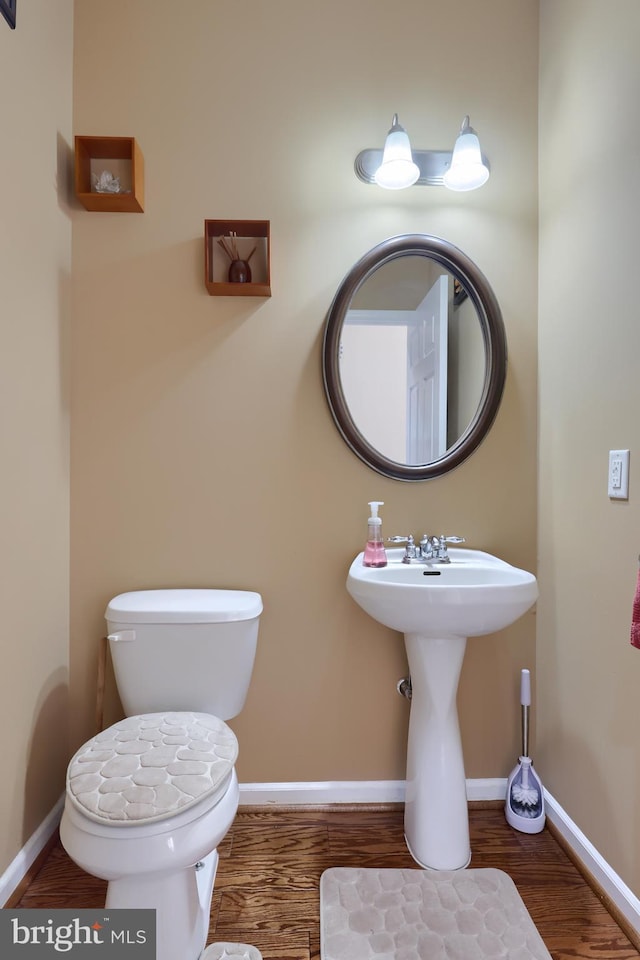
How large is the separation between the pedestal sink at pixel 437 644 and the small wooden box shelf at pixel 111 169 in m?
1.25

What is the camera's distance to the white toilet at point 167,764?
97cm

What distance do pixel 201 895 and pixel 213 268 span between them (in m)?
1.66

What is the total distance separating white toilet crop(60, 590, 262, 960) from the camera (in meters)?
0.97

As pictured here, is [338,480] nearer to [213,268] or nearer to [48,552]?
[213,268]

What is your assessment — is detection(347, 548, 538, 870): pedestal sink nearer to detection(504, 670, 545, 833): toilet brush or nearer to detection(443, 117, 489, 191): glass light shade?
detection(504, 670, 545, 833): toilet brush

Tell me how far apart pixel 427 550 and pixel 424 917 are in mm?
889

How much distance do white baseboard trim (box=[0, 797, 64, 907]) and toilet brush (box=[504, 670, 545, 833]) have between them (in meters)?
1.33

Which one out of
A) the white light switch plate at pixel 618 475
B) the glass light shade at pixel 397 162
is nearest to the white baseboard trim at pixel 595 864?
the white light switch plate at pixel 618 475

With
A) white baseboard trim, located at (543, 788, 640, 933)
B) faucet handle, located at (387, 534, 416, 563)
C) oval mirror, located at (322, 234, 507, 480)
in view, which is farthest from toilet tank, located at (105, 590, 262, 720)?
white baseboard trim, located at (543, 788, 640, 933)

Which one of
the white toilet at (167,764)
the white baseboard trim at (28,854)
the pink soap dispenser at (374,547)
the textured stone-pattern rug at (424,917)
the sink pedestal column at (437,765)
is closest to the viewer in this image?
the white toilet at (167,764)

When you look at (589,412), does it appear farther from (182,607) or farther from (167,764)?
(167,764)

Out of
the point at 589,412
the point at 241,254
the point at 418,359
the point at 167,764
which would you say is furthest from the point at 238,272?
the point at 167,764

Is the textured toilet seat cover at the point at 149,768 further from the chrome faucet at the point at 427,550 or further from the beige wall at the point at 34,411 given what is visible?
the chrome faucet at the point at 427,550

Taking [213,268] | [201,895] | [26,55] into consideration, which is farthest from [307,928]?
[26,55]
